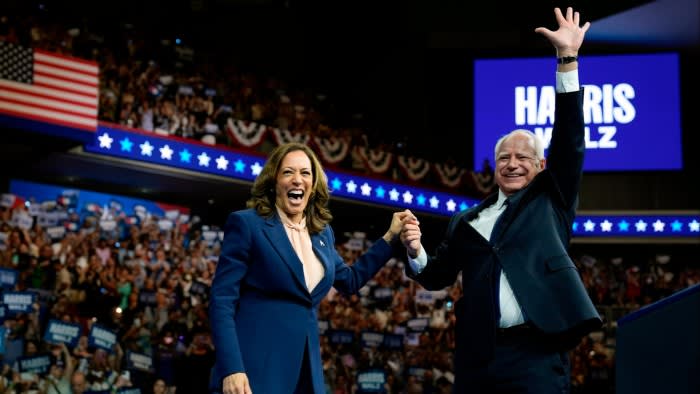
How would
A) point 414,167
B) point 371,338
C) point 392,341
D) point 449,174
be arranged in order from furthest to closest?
point 449,174
point 414,167
point 392,341
point 371,338

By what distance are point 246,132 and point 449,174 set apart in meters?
5.10

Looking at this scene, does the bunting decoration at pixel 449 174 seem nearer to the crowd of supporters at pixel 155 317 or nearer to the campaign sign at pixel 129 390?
the crowd of supporters at pixel 155 317

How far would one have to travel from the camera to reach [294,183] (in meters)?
3.18

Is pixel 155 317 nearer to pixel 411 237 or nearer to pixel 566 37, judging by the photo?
pixel 411 237

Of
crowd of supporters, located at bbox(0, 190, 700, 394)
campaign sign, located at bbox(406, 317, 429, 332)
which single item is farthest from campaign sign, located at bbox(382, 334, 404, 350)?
campaign sign, located at bbox(406, 317, 429, 332)

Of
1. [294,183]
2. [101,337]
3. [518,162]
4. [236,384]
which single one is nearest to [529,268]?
[518,162]

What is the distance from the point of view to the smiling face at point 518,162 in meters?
3.11

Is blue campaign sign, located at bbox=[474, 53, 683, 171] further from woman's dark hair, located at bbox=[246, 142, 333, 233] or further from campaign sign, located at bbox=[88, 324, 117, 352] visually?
woman's dark hair, located at bbox=[246, 142, 333, 233]

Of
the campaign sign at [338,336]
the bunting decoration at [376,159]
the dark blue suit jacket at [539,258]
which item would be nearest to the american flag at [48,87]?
the campaign sign at [338,336]

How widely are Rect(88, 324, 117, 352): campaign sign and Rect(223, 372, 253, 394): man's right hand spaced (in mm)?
6496

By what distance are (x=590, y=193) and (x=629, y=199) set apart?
99 cm

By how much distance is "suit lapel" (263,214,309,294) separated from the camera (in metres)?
3.06

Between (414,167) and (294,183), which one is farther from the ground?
(414,167)

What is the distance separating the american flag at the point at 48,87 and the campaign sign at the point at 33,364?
4.70m
